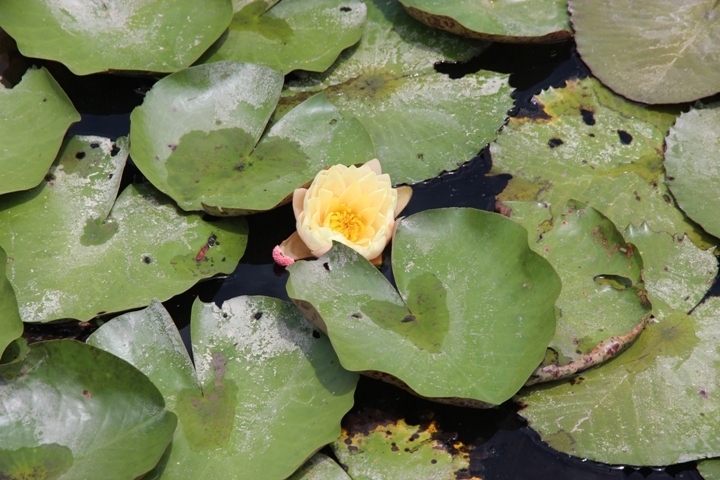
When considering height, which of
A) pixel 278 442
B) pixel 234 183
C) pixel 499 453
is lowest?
pixel 499 453

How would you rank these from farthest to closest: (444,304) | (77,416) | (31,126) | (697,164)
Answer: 1. (697,164)
2. (31,126)
3. (444,304)
4. (77,416)

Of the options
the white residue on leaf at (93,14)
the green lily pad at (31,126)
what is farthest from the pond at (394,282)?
the white residue on leaf at (93,14)

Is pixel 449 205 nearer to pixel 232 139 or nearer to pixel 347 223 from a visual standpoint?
pixel 347 223

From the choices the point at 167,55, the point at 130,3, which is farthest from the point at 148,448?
the point at 130,3

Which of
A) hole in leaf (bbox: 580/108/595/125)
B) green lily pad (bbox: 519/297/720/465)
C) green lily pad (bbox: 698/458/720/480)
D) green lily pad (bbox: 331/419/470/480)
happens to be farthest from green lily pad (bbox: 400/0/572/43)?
green lily pad (bbox: 698/458/720/480)

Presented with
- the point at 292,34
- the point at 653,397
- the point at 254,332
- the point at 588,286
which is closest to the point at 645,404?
the point at 653,397

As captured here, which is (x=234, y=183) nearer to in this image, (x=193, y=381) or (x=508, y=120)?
(x=193, y=381)

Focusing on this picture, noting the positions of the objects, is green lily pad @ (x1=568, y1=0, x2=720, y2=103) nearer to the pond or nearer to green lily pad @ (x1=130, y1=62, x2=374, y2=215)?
the pond
